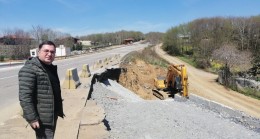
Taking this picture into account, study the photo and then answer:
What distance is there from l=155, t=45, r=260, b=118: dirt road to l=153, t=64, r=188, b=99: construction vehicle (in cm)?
438

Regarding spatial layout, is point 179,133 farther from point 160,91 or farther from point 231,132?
point 160,91

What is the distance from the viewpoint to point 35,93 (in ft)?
15.9

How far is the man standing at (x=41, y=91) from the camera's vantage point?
4691mm

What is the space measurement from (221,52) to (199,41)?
22389 millimetres

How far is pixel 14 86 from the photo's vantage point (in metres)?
18.9

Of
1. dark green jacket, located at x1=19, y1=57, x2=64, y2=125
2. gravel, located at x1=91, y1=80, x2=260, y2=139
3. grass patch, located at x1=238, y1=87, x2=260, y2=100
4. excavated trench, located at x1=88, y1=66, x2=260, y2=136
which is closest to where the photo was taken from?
dark green jacket, located at x1=19, y1=57, x2=64, y2=125

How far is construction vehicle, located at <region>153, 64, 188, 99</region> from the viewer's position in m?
23.6

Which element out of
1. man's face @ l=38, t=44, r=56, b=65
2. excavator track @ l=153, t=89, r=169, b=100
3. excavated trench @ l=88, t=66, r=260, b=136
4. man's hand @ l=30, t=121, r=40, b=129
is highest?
man's face @ l=38, t=44, r=56, b=65

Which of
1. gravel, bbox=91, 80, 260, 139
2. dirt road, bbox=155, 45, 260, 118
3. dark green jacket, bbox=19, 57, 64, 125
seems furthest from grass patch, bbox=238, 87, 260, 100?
dark green jacket, bbox=19, 57, 64, 125

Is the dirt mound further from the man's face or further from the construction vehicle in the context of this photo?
the man's face

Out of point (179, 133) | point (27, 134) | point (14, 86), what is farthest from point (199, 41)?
point (27, 134)

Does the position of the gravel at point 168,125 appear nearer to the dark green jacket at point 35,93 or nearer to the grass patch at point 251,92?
the dark green jacket at point 35,93

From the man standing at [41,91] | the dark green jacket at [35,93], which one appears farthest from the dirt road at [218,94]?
the dark green jacket at [35,93]

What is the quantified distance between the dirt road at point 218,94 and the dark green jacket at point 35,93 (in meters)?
20.3
